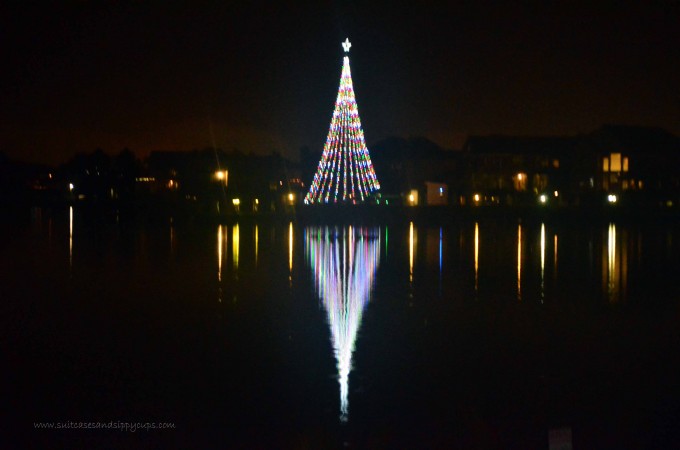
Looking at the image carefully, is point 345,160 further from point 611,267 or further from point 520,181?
point 611,267

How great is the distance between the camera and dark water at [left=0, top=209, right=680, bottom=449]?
623cm

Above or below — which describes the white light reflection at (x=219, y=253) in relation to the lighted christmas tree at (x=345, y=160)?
below

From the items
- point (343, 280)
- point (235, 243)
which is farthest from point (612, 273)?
point (235, 243)

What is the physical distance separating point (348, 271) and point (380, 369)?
339 inches

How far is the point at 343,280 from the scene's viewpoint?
15125 millimetres

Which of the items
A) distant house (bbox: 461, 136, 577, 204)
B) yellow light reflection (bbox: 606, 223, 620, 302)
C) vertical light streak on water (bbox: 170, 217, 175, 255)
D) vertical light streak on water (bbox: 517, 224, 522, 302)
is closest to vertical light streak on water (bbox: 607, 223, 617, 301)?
yellow light reflection (bbox: 606, 223, 620, 302)

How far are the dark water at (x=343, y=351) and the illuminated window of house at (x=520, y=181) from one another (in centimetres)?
4377

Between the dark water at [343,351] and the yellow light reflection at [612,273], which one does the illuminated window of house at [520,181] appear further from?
the dark water at [343,351]

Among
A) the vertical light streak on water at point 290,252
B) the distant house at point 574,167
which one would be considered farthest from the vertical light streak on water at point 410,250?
the distant house at point 574,167

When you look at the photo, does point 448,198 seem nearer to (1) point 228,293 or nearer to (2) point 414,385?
(1) point 228,293

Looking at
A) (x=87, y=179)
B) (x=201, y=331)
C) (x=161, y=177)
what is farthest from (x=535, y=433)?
(x=161, y=177)

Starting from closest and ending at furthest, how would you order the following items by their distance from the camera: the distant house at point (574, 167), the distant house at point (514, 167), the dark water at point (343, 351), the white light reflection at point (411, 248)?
the dark water at point (343, 351), the white light reflection at point (411, 248), the distant house at point (574, 167), the distant house at point (514, 167)

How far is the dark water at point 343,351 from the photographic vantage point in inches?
245

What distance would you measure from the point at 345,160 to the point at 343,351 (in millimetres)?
41445
